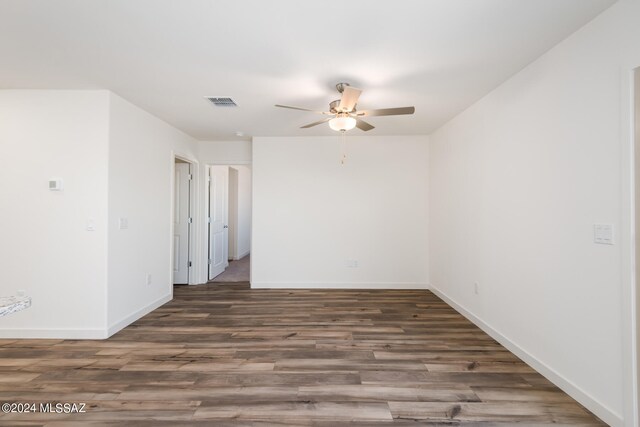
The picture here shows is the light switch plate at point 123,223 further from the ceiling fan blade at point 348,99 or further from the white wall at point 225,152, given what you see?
the ceiling fan blade at point 348,99

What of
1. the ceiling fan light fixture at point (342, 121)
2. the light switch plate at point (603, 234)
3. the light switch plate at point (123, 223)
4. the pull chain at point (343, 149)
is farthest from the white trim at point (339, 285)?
the light switch plate at point (603, 234)

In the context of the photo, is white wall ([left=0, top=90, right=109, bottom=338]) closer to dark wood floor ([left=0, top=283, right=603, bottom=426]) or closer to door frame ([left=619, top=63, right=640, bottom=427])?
dark wood floor ([left=0, top=283, right=603, bottom=426])

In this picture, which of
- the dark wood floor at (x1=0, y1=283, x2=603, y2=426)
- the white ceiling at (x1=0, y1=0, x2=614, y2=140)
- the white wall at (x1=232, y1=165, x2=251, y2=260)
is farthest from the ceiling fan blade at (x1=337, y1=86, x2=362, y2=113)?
the white wall at (x1=232, y1=165, x2=251, y2=260)

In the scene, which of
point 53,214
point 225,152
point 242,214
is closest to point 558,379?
point 53,214

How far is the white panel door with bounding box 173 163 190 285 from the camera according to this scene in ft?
16.4

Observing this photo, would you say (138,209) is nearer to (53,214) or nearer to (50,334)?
(53,214)

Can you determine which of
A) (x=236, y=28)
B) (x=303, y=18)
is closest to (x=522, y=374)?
(x=303, y=18)

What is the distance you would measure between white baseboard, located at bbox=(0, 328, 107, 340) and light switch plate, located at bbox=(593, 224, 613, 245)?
165 inches

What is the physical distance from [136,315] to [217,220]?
2463 millimetres

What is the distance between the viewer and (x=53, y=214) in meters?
2.88

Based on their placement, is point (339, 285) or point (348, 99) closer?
point (348, 99)

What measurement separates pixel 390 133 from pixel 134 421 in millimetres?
4396

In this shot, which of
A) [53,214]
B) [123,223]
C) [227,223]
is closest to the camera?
[53,214]

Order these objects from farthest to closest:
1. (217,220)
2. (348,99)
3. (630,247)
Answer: (217,220) < (348,99) < (630,247)
